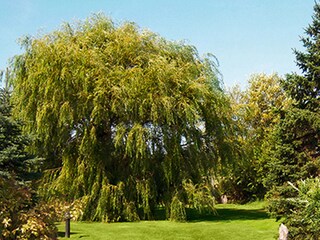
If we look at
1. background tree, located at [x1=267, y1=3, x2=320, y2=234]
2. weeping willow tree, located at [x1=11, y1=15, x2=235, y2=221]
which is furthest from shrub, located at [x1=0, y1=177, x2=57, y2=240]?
weeping willow tree, located at [x1=11, y1=15, x2=235, y2=221]

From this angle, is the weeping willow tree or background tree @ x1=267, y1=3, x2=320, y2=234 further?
the weeping willow tree

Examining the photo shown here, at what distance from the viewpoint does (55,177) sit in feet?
58.2

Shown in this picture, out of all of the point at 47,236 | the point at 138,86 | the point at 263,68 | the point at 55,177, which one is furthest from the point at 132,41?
the point at 263,68

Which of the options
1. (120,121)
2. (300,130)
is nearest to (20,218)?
(300,130)

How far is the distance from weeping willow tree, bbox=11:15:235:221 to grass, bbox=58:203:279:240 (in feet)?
3.23

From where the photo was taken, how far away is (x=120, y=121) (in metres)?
17.7

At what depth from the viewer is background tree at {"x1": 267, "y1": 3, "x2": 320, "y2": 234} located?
11344mm

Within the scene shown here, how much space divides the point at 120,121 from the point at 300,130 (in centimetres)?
812

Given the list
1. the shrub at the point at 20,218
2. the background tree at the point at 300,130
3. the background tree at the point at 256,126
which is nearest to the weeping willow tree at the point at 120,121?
the background tree at the point at 300,130

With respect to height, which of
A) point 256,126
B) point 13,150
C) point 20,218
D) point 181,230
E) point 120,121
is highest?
point 256,126

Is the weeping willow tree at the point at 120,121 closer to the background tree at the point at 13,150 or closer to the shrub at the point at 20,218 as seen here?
the background tree at the point at 13,150

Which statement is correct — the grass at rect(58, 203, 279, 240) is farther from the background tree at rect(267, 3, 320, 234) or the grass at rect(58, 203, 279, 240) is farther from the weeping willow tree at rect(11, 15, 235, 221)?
the background tree at rect(267, 3, 320, 234)

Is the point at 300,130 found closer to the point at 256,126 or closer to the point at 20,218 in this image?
the point at 20,218

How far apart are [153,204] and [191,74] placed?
596 cm
